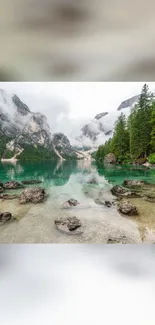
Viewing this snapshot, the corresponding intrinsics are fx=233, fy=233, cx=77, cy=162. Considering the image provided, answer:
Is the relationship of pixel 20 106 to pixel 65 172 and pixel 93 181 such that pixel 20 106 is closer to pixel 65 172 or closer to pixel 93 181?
pixel 65 172

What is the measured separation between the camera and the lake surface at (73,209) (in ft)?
9.07

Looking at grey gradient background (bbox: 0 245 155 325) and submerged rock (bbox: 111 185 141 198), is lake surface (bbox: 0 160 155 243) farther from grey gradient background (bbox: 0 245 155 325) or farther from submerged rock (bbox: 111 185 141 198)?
grey gradient background (bbox: 0 245 155 325)

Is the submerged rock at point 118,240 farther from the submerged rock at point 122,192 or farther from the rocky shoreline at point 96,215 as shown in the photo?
the submerged rock at point 122,192

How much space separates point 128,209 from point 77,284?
1.05 meters

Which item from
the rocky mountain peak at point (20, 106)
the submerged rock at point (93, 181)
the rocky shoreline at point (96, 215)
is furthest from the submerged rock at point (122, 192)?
the rocky mountain peak at point (20, 106)

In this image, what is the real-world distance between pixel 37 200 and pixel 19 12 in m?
1.94

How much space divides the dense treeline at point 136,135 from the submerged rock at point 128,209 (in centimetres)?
57

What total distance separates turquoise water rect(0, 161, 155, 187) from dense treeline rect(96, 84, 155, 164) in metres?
0.14

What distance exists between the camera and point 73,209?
2812mm

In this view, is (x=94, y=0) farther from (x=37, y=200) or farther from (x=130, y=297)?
(x=130, y=297)

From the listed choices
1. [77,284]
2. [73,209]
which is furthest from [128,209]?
[77,284]

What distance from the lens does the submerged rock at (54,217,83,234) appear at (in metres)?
2.73

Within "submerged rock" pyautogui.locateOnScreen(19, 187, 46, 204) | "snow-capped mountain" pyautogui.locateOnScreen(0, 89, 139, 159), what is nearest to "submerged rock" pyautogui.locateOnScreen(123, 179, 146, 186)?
"snow-capped mountain" pyautogui.locateOnScreen(0, 89, 139, 159)

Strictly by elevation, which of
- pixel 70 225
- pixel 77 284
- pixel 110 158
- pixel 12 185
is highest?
pixel 110 158
